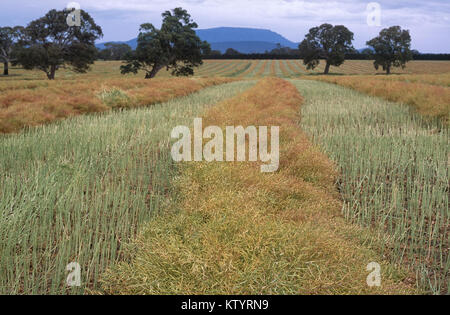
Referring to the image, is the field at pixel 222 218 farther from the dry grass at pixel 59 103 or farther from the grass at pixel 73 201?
the dry grass at pixel 59 103

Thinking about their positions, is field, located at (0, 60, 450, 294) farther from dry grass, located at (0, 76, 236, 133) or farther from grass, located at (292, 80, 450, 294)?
dry grass, located at (0, 76, 236, 133)

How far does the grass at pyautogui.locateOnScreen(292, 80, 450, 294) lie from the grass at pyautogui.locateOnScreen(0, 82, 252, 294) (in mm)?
2557

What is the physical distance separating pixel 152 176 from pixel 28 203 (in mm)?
2061

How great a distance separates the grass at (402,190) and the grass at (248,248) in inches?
12.5

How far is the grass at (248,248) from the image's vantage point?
7.93 feet

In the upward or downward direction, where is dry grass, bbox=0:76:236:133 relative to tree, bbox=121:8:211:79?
downward

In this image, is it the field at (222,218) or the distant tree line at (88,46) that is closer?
the field at (222,218)

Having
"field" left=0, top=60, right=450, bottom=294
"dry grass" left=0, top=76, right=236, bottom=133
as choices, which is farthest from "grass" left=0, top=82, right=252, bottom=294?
"dry grass" left=0, top=76, right=236, bottom=133

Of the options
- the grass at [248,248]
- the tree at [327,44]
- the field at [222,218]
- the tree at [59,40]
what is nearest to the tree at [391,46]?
the tree at [327,44]
